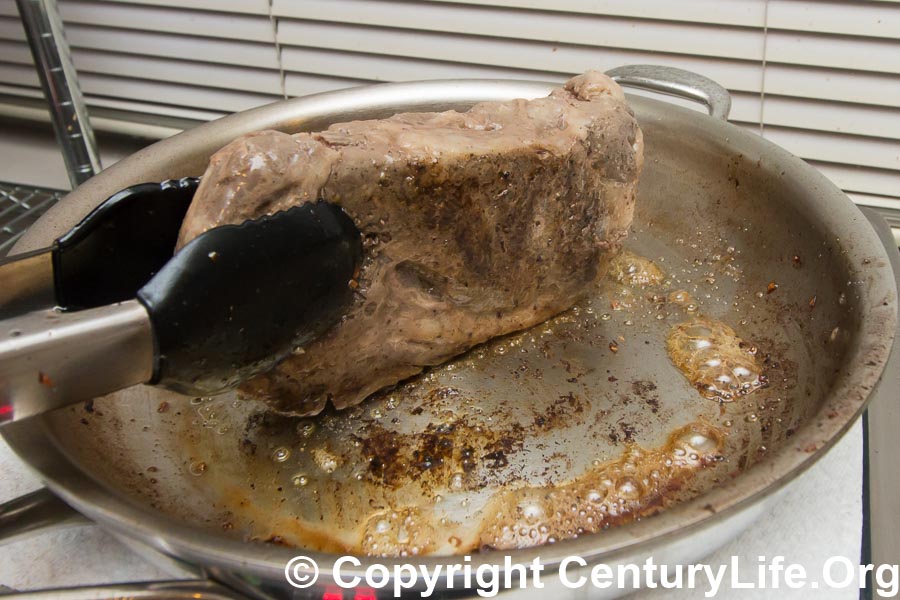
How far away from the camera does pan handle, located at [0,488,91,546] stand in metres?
0.72

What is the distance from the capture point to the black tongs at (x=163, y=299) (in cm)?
65

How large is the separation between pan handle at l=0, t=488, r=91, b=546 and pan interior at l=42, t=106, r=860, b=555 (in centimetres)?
6

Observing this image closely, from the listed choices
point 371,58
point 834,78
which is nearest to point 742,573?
point 834,78

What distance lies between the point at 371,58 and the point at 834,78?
1.03m

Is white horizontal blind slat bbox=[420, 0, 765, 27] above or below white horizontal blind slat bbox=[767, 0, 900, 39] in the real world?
above

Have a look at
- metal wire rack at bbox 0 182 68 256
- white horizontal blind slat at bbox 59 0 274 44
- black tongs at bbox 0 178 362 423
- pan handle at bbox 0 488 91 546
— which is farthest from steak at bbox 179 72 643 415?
white horizontal blind slat at bbox 59 0 274 44

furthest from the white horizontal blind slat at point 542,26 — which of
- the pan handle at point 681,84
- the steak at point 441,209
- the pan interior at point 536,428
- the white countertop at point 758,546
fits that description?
the white countertop at point 758,546

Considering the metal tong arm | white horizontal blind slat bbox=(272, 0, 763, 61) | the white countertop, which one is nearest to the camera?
the metal tong arm

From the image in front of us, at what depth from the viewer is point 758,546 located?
81 cm

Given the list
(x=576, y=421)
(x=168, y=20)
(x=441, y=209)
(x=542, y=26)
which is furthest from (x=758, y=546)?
(x=168, y=20)

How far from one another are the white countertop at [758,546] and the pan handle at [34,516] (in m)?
0.06

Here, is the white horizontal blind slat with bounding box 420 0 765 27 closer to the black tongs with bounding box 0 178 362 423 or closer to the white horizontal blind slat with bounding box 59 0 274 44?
the white horizontal blind slat with bounding box 59 0 274 44

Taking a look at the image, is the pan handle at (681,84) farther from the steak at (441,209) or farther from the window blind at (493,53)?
the window blind at (493,53)

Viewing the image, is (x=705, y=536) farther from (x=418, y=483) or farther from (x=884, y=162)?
(x=884, y=162)
